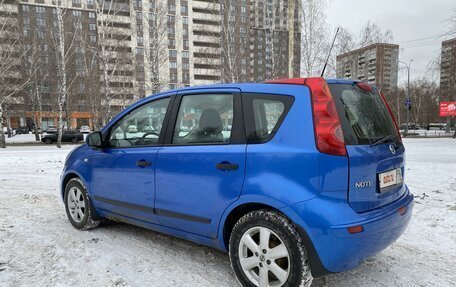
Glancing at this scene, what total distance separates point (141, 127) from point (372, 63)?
33673mm

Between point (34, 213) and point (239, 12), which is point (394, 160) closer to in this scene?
point (34, 213)

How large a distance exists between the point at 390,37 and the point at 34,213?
120 feet

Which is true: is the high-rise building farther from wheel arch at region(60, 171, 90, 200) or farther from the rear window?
the rear window

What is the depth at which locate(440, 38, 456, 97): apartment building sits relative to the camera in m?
25.6

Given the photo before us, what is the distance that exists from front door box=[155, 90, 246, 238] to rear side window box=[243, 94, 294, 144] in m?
0.08

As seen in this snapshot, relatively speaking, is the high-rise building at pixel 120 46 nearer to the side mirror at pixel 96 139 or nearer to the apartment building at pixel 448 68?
the apartment building at pixel 448 68

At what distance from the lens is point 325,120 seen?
8.27 ft

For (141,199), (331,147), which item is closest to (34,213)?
(141,199)

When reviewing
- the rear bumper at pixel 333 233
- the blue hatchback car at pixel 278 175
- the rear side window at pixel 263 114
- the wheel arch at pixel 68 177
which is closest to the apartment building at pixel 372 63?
the wheel arch at pixel 68 177

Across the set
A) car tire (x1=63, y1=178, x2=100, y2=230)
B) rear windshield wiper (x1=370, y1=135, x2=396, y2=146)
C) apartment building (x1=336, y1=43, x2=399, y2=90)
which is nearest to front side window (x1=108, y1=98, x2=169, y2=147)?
car tire (x1=63, y1=178, x2=100, y2=230)

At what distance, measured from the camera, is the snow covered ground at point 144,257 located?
3.02 meters

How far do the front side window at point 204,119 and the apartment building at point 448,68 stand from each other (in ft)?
88.9

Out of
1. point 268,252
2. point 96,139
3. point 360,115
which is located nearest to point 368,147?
point 360,115

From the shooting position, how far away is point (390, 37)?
1346 inches
